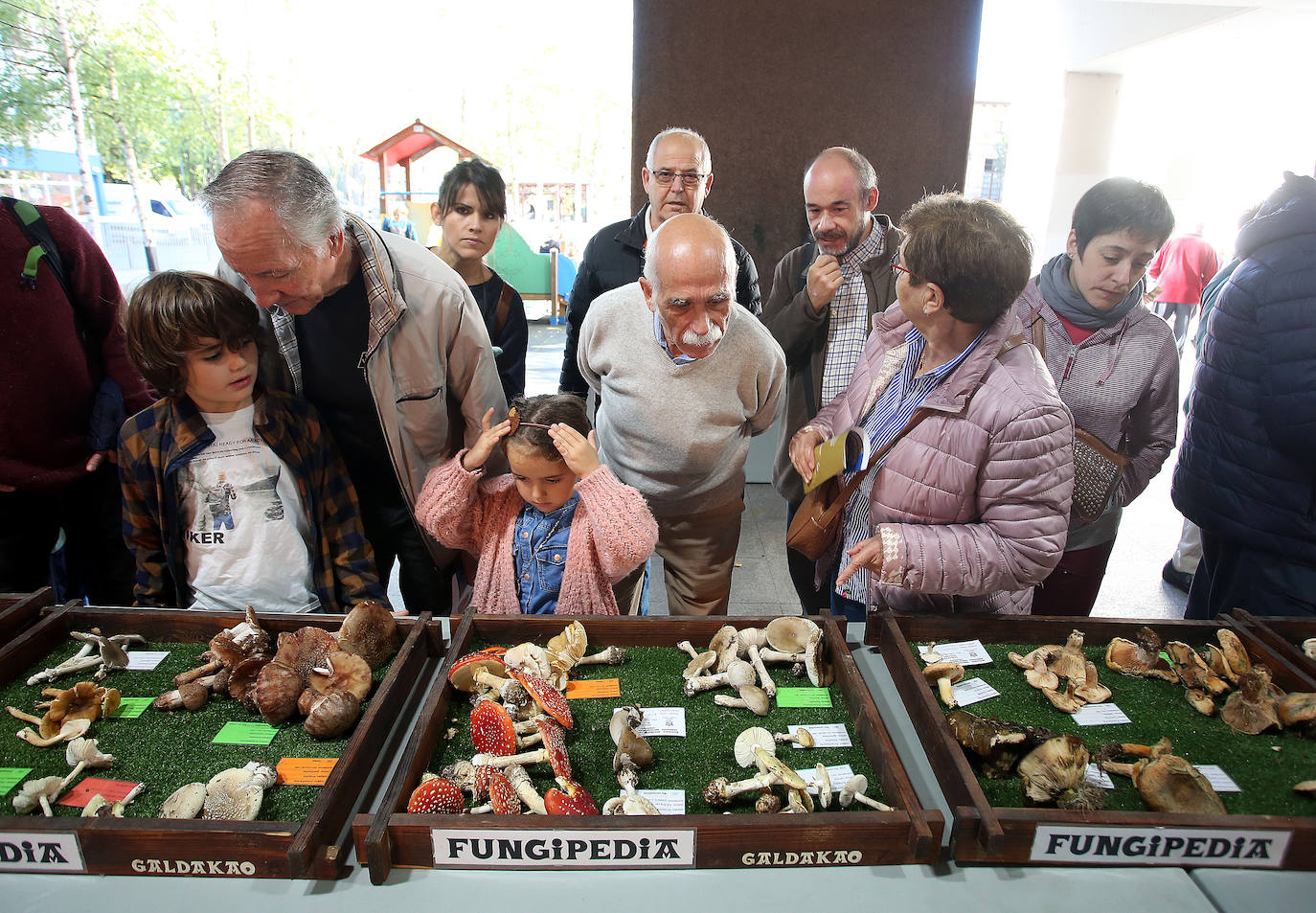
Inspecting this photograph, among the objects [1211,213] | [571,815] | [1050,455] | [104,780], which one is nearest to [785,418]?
[1050,455]

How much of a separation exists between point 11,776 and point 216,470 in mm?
709

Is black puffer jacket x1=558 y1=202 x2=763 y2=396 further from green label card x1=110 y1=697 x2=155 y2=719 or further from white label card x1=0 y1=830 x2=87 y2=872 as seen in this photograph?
white label card x1=0 y1=830 x2=87 y2=872

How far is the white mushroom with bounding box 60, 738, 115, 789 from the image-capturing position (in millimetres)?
1193

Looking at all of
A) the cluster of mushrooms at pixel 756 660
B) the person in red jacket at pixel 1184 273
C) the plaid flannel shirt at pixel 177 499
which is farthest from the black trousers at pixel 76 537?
the person in red jacket at pixel 1184 273

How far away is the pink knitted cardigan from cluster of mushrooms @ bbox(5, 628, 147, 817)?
2.22ft

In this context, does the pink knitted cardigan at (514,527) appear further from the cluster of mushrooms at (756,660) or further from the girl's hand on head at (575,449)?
the cluster of mushrooms at (756,660)

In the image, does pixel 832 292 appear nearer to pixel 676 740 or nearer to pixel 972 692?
pixel 972 692

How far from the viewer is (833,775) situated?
1.21 metres

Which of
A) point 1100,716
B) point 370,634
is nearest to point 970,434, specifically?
point 1100,716

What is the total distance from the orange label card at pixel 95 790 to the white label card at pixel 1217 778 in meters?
1.78

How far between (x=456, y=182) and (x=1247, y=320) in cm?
253

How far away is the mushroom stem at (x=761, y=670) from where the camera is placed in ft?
4.63

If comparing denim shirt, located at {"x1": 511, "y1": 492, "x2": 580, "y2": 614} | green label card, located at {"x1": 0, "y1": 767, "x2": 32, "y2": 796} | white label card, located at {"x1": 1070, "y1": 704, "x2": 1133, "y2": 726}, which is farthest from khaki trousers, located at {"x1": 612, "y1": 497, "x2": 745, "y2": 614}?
green label card, located at {"x1": 0, "y1": 767, "x2": 32, "y2": 796}

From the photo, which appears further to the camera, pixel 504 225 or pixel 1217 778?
pixel 504 225
